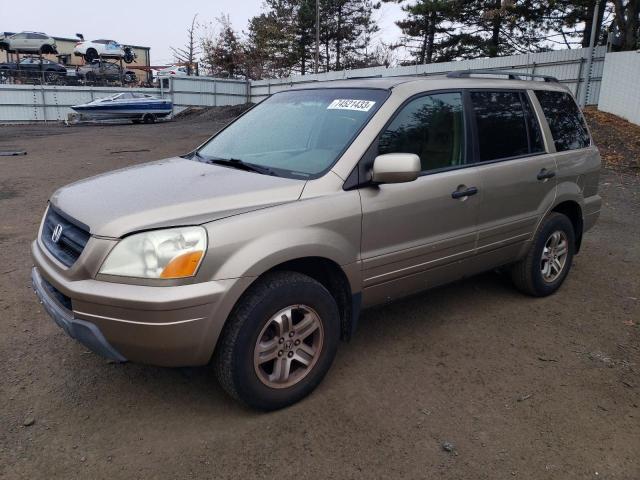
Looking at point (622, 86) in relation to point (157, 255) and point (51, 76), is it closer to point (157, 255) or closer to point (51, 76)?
point (157, 255)

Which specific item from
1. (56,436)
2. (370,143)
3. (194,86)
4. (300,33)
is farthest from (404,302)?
(300,33)

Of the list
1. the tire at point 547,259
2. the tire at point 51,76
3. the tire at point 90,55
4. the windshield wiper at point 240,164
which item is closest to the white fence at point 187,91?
the tire at point 51,76

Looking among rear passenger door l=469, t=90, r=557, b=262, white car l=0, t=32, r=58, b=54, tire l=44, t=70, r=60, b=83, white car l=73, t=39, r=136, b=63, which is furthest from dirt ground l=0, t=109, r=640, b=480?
white car l=73, t=39, r=136, b=63

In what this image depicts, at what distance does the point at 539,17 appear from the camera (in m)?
25.7

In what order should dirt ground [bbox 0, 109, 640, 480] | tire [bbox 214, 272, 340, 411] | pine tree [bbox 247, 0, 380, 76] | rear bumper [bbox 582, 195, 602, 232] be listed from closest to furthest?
dirt ground [bbox 0, 109, 640, 480] → tire [bbox 214, 272, 340, 411] → rear bumper [bbox 582, 195, 602, 232] → pine tree [bbox 247, 0, 380, 76]

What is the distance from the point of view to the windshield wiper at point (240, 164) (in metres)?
3.18

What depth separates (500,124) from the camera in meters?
4.00

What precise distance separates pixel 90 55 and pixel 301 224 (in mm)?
39914

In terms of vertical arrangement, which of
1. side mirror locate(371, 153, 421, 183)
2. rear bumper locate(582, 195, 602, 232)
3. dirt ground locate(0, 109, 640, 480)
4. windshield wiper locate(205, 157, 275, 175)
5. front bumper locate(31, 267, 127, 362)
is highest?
side mirror locate(371, 153, 421, 183)

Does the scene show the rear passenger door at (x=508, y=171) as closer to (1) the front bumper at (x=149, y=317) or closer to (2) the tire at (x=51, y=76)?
(1) the front bumper at (x=149, y=317)

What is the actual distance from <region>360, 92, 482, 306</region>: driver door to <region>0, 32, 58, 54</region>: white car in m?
37.9

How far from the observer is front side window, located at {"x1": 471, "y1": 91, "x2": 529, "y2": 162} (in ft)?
12.6

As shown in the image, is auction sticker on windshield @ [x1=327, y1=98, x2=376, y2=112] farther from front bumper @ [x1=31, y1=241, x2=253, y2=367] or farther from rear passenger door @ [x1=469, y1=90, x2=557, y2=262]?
front bumper @ [x1=31, y1=241, x2=253, y2=367]

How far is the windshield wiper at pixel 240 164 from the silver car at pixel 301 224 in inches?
0.6
